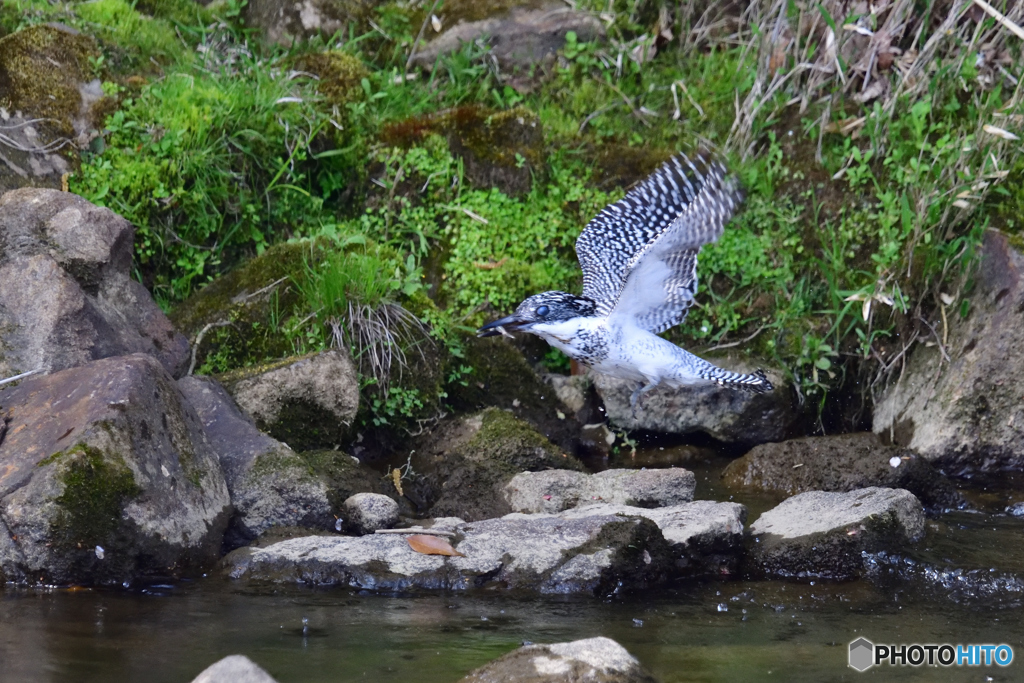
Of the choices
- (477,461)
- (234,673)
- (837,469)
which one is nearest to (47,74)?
(477,461)

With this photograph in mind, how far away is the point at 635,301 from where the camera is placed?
4.98m

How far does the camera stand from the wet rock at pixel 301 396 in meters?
4.85

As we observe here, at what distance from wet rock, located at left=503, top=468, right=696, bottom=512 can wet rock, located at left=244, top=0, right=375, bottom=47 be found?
4.24 meters

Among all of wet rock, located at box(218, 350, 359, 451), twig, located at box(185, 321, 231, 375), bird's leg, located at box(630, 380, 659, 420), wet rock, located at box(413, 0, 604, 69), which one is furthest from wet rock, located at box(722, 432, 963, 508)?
wet rock, located at box(413, 0, 604, 69)

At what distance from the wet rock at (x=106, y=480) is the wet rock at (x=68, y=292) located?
0.97 ft

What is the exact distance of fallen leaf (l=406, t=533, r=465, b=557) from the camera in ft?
12.6

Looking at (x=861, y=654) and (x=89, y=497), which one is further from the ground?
(x=89, y=497)

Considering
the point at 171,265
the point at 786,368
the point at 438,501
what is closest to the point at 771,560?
the point at 438,501

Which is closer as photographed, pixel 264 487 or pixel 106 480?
pixel 106 480

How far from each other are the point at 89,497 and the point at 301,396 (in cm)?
140

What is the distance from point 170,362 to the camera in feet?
16.5

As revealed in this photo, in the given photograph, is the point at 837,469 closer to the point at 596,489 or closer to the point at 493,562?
the point at 596,489

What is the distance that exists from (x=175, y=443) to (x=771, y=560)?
2393 mm

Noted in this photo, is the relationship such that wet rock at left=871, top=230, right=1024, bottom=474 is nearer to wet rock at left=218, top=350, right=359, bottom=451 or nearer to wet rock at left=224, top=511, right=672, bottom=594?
wet rock at left=224, top=511, right=672, bottom=594
